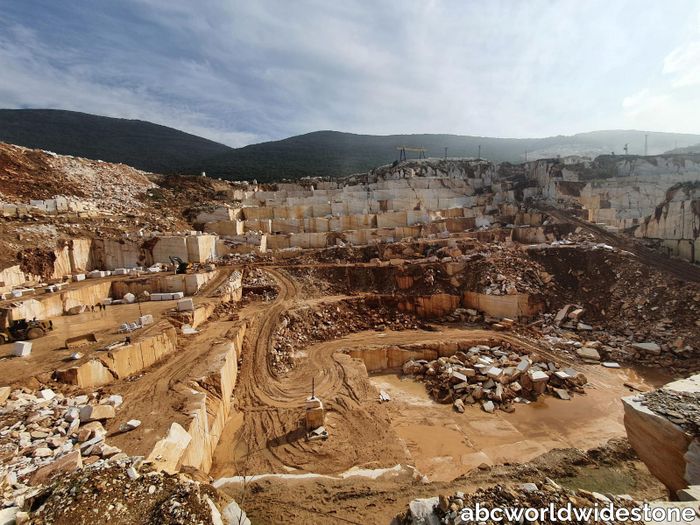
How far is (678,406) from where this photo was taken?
5566mm

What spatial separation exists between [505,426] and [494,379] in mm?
1908

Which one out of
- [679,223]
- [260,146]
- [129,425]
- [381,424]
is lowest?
[381,424]

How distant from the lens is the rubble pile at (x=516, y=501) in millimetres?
3854

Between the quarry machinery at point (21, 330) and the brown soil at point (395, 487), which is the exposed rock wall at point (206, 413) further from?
the quarry machinery at point (21, 330)

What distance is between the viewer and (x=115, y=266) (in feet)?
58.3

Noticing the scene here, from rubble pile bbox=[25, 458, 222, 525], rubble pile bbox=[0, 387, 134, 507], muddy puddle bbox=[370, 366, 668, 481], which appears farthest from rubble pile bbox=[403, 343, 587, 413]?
rubble pile bbox=[0, 387, 134, 507]

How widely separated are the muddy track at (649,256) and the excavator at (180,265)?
75.4ft

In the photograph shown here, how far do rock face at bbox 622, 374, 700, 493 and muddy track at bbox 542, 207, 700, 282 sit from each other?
11.5 meters

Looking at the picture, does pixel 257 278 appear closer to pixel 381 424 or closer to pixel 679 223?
pixel 381 424

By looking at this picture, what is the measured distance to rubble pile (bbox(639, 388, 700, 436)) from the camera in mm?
5219

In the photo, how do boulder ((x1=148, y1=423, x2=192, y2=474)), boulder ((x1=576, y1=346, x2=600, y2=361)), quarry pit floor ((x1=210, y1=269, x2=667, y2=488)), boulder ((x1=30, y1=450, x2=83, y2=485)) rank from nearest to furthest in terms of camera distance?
boulder ((x1=30, y1=450, x2=83, y2=485))
boulder ((x1=148, y1=423, x2=192, y2=474))
quarry pit floor ((x1=210, y1=269, x2=667, y2=488))
boulder ((x1=576, y1=346, x2=600, y2=361))

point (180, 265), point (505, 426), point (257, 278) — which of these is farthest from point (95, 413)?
point (257, 278)

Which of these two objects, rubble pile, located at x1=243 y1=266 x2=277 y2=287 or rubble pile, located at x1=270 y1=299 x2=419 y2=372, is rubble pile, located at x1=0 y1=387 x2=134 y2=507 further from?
rubble pile, located at x1=243 y1=266 x2=277 y2=287

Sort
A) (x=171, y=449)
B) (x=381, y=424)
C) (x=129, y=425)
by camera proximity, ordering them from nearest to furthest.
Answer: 1. (x=171, y=449)
2. (x=129, y=425)
3. (x=381, y=424)
